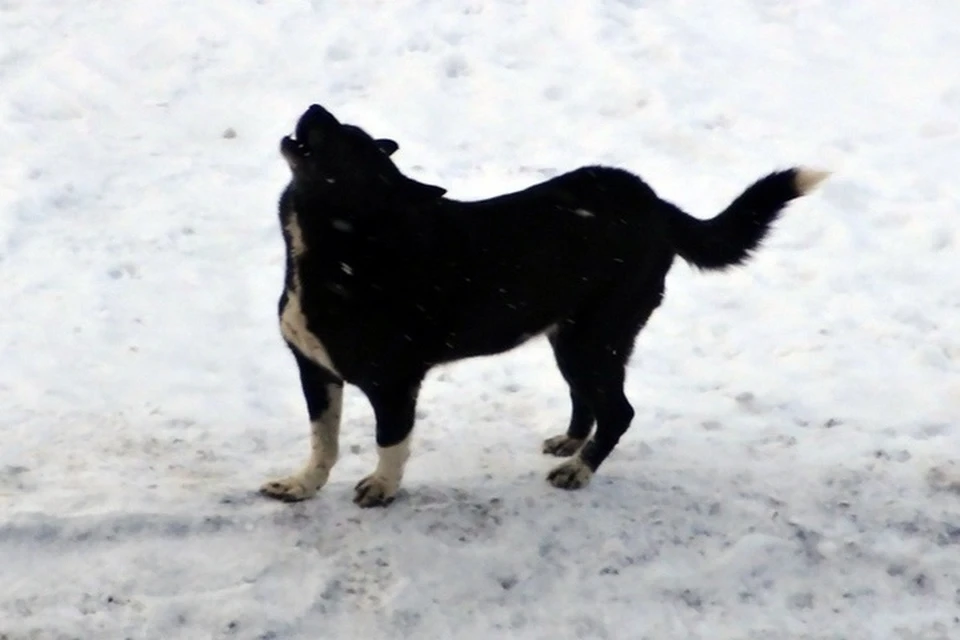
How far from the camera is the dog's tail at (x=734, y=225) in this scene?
4254 millimetres

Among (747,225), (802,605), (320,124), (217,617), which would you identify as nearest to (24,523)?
(217,617)

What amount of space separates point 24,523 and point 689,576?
86.9 inches

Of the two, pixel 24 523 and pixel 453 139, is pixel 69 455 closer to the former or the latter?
pixel 24 523

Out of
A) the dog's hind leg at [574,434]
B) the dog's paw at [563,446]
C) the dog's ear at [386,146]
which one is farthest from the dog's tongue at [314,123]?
the dog's paw at [563,446]

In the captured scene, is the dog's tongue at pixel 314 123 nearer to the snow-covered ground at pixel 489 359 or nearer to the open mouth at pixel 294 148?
the open mouth at pixel 294 148

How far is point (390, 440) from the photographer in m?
3.94

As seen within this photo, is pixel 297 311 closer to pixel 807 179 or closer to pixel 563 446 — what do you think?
pixel 563 446

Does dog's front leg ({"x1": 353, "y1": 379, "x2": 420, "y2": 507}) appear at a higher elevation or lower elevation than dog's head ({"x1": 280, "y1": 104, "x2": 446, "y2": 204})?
lower

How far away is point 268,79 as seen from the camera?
29.1 ft

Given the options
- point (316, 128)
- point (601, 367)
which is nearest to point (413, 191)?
point (316, 128)

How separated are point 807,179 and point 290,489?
7.58 ft

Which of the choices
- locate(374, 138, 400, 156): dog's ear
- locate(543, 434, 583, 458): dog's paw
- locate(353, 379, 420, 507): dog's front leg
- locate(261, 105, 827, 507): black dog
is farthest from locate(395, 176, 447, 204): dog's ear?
locate(543, 434, 583, 458): dog's paw

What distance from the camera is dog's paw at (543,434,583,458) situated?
4602mm

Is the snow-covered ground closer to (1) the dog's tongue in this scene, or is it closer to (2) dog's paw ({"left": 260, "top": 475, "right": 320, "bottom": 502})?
(2) dog's paw ({"left": 260, "top": 475, "right": 320, "bottom": 502})
